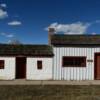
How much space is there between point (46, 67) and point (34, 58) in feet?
4.53

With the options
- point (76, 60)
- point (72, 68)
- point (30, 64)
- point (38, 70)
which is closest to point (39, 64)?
point (38, 70)

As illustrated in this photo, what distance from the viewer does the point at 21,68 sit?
1230 inches

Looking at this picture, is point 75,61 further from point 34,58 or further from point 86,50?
point 34,58

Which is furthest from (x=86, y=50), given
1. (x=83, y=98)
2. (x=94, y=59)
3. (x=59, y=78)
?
(x=83, y=98)

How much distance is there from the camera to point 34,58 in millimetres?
30453

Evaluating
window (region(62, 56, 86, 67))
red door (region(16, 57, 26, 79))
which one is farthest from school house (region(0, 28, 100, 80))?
red door (region(16, 57, 26, 79))

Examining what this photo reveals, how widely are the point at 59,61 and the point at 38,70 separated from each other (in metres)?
2.10

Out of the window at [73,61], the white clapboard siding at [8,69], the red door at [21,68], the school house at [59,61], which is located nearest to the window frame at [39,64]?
the school house at [59,61]

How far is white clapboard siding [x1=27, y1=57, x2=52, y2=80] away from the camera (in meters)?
30.3

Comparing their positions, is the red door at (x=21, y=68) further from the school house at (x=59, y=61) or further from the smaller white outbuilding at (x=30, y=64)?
the smaller white outbuilding at (x=30, y=64)

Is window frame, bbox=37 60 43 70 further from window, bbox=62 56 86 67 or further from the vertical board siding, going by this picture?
window, bbox=62 56 86 67

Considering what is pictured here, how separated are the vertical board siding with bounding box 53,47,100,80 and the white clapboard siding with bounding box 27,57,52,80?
0.46 metres

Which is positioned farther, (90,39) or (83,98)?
(90,39)

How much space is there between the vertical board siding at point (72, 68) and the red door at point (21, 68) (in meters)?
3.01
